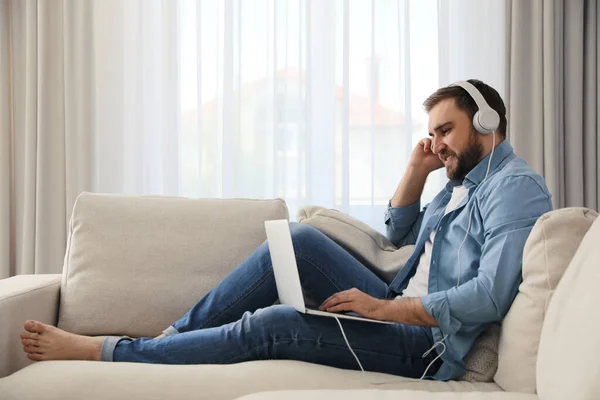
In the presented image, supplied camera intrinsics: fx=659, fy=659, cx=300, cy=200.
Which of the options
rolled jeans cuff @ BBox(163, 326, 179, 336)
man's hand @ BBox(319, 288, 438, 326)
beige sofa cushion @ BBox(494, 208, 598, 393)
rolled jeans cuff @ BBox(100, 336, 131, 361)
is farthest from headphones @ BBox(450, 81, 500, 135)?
rolled jeans cuff @ BBox(100, 336, 131, 361)

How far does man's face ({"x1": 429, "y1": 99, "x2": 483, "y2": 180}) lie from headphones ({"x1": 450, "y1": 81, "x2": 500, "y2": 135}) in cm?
5

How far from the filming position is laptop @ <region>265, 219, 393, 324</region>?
1529 mm

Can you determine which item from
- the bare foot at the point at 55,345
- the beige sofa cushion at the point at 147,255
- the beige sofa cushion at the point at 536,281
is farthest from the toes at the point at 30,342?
the beige sofa cushion at the point at 536,281

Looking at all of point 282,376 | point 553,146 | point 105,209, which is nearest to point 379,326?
point 282,376

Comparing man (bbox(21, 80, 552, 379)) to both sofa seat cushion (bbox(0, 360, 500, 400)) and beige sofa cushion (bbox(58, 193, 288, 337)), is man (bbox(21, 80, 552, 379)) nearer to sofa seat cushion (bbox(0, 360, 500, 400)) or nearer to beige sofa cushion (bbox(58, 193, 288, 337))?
sofa seat cushion (bbox(0, 360, 500, 400))

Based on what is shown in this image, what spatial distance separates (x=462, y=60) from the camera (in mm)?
3271

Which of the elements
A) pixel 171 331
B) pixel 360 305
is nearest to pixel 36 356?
pixel 171 331

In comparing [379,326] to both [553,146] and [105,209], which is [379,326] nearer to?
[105,209]

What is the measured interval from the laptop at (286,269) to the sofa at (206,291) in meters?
0.13

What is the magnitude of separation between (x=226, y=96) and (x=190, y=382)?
203cm

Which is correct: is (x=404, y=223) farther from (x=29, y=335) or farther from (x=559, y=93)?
(x=559, y=93)

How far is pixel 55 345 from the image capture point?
1684 mm

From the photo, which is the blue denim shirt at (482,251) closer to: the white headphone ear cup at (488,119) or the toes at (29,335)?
the white headphone ear cup at (488,119)

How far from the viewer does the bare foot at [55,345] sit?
167 cm
